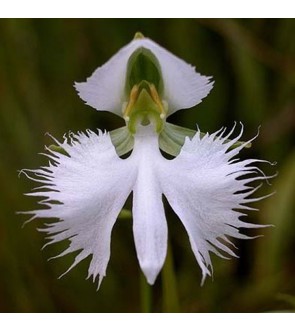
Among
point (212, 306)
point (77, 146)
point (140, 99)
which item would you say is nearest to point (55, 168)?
point (77, 146)

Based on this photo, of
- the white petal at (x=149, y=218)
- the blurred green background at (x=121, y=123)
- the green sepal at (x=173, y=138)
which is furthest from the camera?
the blurred green background at (x=121, y=123)

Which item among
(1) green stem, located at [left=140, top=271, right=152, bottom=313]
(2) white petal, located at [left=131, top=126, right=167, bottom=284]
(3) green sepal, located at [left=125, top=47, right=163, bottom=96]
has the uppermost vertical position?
(3) green sepal, located at [left=125, top=47, right=163, bottom=96]

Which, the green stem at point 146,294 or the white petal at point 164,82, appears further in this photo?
the green stem at point 146,294

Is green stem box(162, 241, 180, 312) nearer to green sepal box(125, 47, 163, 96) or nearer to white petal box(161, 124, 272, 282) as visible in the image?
white petal box(161, 124, 272, 282)

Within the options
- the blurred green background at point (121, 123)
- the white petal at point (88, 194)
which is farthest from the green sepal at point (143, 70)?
the blurred green background at point (121, 123)

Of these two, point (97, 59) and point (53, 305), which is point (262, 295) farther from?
point (97, 59)

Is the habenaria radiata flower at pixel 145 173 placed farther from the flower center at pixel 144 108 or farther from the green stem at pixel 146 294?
the green stem at pixel 146 294

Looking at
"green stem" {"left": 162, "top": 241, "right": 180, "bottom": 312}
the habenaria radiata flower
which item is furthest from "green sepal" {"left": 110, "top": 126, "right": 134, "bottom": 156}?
"green stem" {"left": 162, "top": 241, "right": 180, "bottom": 312}
